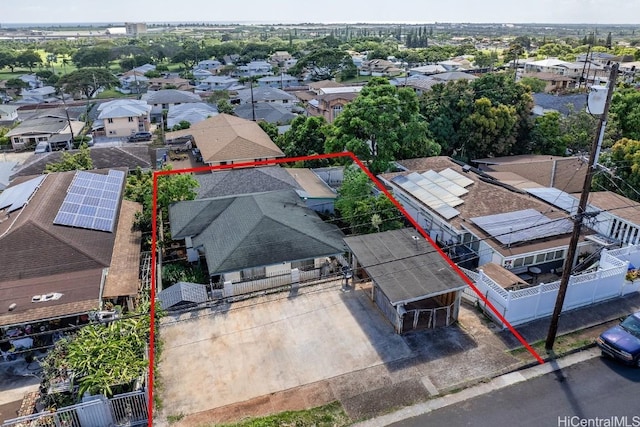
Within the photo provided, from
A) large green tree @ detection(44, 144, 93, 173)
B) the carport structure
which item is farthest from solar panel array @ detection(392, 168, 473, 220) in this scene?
large green tree @ detection(44, 144, 93, 173)

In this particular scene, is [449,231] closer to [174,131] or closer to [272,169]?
[272,169]

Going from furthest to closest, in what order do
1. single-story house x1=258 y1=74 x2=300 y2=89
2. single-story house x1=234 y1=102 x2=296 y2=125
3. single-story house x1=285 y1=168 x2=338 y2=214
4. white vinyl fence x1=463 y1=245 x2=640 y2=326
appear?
single-story house x1=258 y1=74 x2=300 y2=89 → single-story house x1=234 y1=102 x2=296 y2=125 → single-story house x1=285 y1=168 x2=338 y2=214 → white vinyl fence x1=463 y1=245 x2=640 y2=326

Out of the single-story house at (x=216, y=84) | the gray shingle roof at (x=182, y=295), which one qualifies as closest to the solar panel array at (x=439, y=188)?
the gray shingle roof at (x=182, y=295)

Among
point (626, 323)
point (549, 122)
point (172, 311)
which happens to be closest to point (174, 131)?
point (172, 311)

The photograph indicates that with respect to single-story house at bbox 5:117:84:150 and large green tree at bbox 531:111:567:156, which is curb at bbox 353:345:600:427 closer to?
large green tree at bbox 531:111:567:156

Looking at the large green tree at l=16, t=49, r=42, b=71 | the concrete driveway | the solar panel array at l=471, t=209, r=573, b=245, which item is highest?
the large green tree at l=16, t=49, r=42, b=71

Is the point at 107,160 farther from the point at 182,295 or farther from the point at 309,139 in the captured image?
the point at 182,295

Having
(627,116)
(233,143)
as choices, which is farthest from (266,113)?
(627,116)

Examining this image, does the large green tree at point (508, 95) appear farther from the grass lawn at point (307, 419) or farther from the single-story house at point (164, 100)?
the single-story house at point (164, 100)
